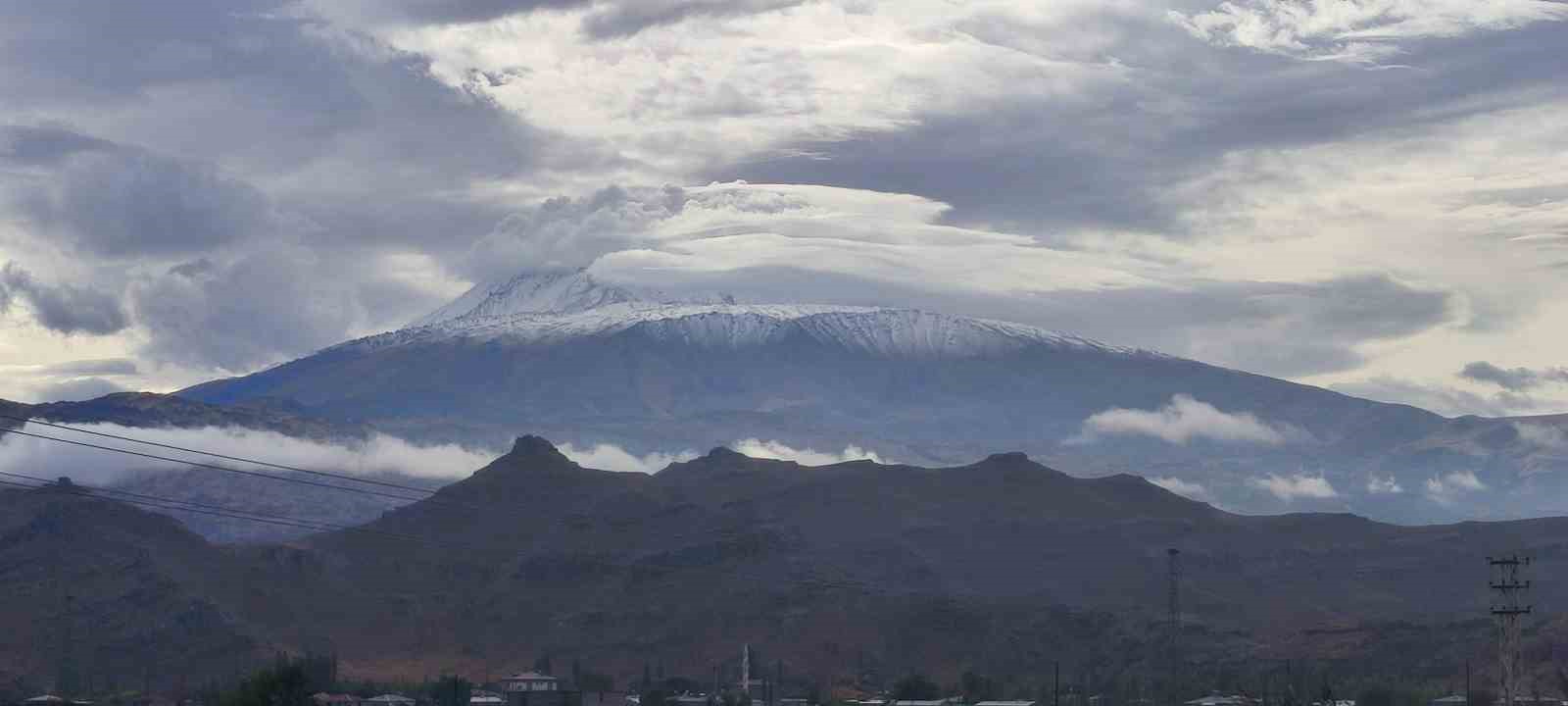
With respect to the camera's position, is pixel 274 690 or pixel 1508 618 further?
pixel 274 690

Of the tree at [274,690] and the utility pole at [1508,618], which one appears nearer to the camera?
the utility pole at [1508,618]

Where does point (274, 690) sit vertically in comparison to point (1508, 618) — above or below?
below

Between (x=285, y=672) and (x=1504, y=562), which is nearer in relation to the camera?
(x=1504, y=562)

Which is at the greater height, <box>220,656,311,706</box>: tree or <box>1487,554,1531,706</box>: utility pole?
<box>1487,554,1531,706</box>: utility pole

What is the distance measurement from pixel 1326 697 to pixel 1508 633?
48268mm

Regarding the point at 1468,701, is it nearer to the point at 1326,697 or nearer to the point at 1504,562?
the point at 1326,697

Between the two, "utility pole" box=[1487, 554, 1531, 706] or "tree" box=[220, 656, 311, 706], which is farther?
"tree" box=[220, 656, 311, 706]

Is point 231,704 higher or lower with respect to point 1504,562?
lower

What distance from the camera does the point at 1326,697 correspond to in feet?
625

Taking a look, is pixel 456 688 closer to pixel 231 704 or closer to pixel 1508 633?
pixel 231 704

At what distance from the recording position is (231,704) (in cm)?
19200

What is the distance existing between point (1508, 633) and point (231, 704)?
104 meters

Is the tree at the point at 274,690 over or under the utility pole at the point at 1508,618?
under

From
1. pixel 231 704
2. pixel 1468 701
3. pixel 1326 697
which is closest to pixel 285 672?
pixel 231 704
